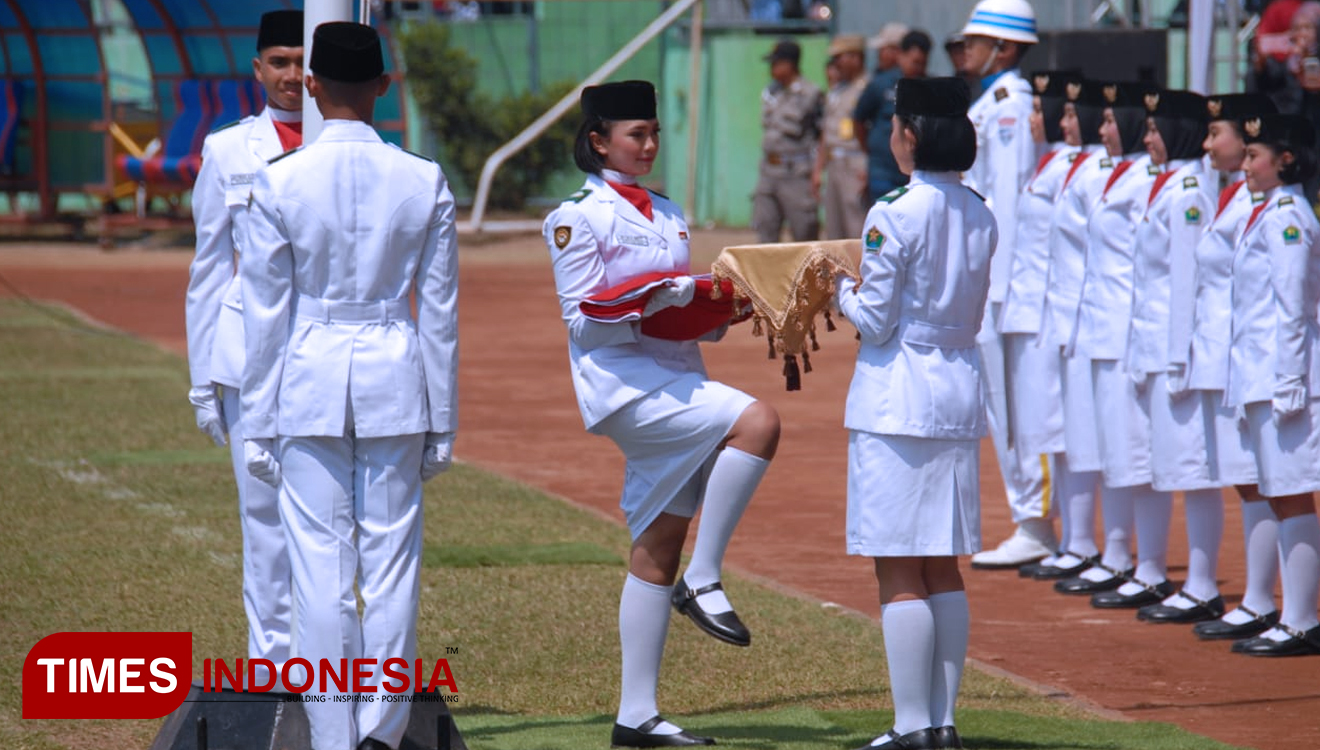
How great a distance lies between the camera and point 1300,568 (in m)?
7.13

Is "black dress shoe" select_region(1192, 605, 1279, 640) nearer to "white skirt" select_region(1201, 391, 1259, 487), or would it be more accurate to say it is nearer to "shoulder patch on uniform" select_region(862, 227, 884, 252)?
"white skirt" select_region(1201, 391, 1259, 487)

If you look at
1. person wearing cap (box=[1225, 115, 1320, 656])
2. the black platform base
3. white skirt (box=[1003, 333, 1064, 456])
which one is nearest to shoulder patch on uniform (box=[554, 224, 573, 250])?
the black platform base

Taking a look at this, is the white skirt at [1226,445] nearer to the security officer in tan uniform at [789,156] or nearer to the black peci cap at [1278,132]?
the black peci cap at [1278,132]

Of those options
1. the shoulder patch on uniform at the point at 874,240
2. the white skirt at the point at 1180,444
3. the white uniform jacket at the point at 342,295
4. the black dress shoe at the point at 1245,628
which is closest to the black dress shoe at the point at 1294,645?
the black dress shoe at the point at 1245,628

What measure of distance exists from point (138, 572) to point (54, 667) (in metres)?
1.57

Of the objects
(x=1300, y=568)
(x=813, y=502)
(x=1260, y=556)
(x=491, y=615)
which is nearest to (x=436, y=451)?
(x=491, y=615)

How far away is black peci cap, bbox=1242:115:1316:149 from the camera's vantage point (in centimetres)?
710

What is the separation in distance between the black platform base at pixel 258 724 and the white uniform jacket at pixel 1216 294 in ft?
11.6

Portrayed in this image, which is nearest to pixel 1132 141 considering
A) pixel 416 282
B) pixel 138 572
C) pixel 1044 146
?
pixel 1044 146

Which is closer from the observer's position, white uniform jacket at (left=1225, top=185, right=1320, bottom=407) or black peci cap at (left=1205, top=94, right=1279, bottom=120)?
white uniform jacket at (left=1225, top=185, right=1320, bottom=407)

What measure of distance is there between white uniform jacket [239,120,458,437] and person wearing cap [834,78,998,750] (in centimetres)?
125

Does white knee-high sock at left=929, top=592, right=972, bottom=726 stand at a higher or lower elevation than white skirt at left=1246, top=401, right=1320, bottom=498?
lower

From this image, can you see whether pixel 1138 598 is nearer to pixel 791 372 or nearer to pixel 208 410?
pixel 791 372

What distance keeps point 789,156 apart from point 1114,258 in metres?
9.82
